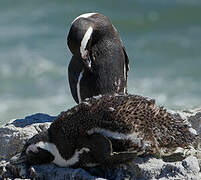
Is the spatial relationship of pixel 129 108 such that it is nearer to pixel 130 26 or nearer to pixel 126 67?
pixel 126 67

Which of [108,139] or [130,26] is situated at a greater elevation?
[130,26]

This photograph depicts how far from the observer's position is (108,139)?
5.63 meters

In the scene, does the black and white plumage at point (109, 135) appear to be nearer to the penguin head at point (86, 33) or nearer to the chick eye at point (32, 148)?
the chick eye at point (32, 148)

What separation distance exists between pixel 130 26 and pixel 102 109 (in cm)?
1786

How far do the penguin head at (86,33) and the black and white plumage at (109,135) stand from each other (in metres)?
1.42

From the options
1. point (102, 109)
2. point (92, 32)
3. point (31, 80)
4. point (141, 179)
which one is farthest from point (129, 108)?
point (31, 80)

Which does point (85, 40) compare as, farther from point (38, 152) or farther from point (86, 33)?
point (38, 152)

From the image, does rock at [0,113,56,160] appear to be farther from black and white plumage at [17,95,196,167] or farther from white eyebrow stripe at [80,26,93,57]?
white eyebrow stripe at [80,26,93,57]

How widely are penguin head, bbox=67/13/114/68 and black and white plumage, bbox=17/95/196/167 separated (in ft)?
4.65

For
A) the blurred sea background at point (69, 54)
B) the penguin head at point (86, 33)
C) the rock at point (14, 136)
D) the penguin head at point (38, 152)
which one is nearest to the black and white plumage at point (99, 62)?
the penguin head at point (86, 33)

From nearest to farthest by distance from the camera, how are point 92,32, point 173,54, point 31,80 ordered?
point 92,32
point 31,80
point 173,54

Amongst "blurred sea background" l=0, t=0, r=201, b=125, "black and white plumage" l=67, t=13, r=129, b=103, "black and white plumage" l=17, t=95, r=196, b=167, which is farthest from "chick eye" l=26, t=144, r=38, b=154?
"blurred sea background" l=0, t=0, r=201, b=125

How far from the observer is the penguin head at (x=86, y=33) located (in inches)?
283

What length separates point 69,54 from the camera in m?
21.3
